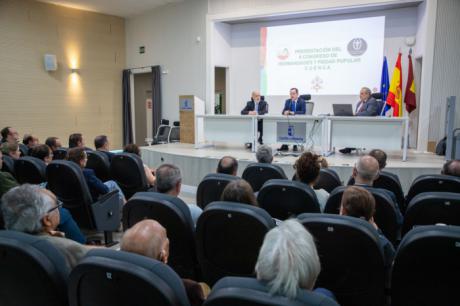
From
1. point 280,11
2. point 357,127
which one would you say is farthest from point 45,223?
point 280,11

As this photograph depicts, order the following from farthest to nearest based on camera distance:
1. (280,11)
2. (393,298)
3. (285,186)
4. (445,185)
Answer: (280,11)
(445,185)
(285,186)
(393,298)

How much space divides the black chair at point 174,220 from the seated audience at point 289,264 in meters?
0.98

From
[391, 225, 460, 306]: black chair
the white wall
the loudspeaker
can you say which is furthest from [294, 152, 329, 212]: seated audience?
the loudspeaker

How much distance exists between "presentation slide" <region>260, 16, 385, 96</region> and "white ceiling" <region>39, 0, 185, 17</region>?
3040 millimetres

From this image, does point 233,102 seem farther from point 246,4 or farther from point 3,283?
point 3,283

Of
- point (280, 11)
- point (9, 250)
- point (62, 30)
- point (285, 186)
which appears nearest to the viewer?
point (9, 250)

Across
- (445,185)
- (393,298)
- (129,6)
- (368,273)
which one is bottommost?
(393,298)

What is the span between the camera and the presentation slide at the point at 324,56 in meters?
7.39

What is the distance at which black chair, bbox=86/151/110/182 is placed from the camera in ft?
13.0

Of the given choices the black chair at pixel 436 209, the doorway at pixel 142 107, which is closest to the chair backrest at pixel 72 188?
the black chair at pixel 436 209

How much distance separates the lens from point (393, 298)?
1.60 meters

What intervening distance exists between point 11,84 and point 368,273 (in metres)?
8.85

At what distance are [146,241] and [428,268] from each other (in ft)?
3.72

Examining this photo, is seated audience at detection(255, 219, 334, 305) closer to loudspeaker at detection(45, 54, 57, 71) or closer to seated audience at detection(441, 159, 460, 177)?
seated audience at detection(441, 159, 460, 177)
